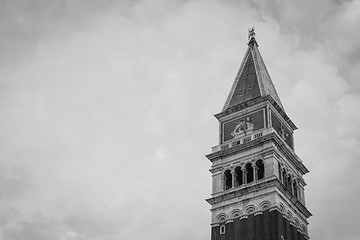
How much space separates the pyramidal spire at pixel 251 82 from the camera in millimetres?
83694

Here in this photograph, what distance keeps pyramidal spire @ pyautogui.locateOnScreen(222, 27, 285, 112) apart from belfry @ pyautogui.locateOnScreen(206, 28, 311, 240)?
14 cm

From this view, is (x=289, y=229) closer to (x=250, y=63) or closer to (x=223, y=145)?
(x=223, y=145)

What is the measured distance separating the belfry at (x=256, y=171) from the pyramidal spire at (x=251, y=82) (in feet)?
0.47

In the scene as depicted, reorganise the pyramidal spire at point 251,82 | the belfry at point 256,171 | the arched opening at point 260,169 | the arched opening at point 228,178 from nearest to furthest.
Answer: the belfry at point 256,171 < the arched opening at point 260,169 < the arched opening at point 228,178 < the pyramidal spire at point 251,82

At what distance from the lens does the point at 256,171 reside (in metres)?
74.9

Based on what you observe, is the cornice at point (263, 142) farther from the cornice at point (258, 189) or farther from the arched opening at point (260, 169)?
the cornice at point (258, 189)

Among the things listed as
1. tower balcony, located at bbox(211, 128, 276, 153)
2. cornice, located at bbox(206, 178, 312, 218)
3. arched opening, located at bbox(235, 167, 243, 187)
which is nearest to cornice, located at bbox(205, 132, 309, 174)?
tower balcony, located at bbox(211, 128, 276, 153)

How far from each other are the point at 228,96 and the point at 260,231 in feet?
77.6

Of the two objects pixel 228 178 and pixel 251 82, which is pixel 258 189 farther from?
pixel 251 82

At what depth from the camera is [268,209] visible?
232 feet

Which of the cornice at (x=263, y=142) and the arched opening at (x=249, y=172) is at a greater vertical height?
the cornice at (x=263, y=142)

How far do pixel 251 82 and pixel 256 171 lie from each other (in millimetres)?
16106

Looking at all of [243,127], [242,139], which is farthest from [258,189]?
[243,127]

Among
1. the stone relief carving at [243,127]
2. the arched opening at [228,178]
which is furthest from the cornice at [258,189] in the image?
the stone relief carving at [243,127]
